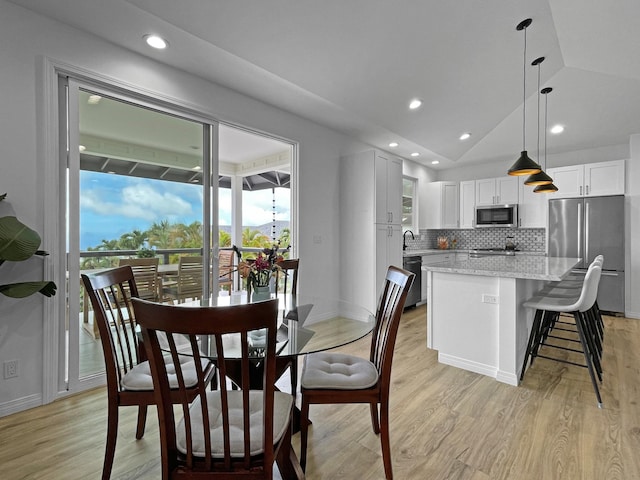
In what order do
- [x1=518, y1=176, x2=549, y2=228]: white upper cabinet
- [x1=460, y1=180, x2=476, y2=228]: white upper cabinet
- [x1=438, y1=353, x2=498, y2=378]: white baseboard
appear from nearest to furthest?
[x1=438, y1=353, x2=498, y2=378]: white baseboard
[x1=518, y1=176, x2=549, y2=228]: white upper cabinet
[x1=460, y1=180, x2=476, y2=228]: white upper cabinet

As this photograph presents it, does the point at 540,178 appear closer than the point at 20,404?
No

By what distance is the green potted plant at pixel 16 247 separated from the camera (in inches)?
74.2

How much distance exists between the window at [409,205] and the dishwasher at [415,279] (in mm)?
1099

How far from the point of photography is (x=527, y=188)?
18.4 ft

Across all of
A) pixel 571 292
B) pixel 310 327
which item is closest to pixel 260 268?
pixel 310 327

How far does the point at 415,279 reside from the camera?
539 cm

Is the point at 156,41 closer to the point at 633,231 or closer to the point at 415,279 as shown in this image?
the point at 415,279

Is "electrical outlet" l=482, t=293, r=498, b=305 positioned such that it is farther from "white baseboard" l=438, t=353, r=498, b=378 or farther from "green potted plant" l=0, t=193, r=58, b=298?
"green potted plant" l=0, t=193, r=58, b=298

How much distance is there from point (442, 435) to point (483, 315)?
1.19 m

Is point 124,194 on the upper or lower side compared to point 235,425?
upper

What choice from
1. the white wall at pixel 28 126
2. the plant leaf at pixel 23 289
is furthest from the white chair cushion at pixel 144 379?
the white wall at pixel 28 126

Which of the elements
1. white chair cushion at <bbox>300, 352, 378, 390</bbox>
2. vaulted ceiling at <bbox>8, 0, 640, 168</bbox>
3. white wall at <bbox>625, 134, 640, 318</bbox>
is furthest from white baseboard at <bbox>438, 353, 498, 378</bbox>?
white wall at <bbox>625, 134, 640, 318</bbox>

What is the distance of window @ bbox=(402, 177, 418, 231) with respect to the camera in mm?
6328

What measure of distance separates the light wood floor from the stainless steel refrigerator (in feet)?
8.34
